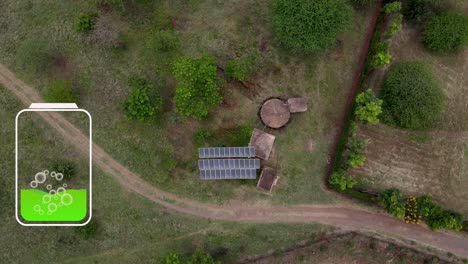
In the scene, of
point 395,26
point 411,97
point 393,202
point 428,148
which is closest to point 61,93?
point 395,26

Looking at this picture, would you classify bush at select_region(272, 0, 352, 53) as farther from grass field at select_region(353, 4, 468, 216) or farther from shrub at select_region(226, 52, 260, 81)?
grass field at select_region(353, 4, 468, 216)

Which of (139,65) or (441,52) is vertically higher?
(441,52)

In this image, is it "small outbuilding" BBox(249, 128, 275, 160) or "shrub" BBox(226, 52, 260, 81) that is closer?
"shrub" BBox(226, 52, 260, 81)

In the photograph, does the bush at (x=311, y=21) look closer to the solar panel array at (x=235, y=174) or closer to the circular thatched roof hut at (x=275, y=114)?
the circular thatched roof hut at (x=275, y=114)

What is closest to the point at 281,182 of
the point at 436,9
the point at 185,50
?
the point at 185,50

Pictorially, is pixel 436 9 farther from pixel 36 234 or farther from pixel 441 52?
pixel 36 234

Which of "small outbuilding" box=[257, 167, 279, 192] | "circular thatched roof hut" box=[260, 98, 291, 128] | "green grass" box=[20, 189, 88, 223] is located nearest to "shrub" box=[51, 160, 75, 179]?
"green grass" box=[20, 189, 88, 223]

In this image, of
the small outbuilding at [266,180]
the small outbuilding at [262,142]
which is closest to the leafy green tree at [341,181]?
the small outbuilding at [266,180]
